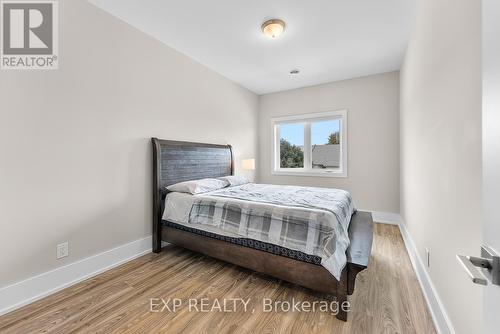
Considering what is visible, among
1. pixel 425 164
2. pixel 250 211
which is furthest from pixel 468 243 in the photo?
pixel 250 211

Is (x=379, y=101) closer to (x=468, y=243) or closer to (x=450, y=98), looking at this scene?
(x=450, y=98)

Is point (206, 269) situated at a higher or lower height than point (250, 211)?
lower

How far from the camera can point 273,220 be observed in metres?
1.94

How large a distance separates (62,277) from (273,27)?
315 centimetres

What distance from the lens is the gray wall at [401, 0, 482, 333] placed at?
41.4 inches

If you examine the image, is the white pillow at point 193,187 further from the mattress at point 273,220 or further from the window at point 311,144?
the window at point 311,144

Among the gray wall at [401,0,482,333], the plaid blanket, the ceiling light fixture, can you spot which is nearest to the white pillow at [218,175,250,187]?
the plaid blanket

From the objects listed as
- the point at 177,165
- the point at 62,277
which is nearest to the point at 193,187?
the point at 177,165

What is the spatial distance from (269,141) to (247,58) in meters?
2.05

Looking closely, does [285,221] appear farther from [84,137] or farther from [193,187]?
[84,137]

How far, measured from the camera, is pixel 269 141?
4945 millimetres

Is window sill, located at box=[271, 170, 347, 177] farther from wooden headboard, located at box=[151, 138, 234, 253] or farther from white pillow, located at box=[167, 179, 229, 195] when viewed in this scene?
white pillow, located at box=[167, 179, 229, 195]

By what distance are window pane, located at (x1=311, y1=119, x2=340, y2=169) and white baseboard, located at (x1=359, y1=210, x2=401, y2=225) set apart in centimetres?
109

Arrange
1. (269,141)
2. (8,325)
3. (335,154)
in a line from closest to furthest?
(8,325) → (335,154) → (269,141)
